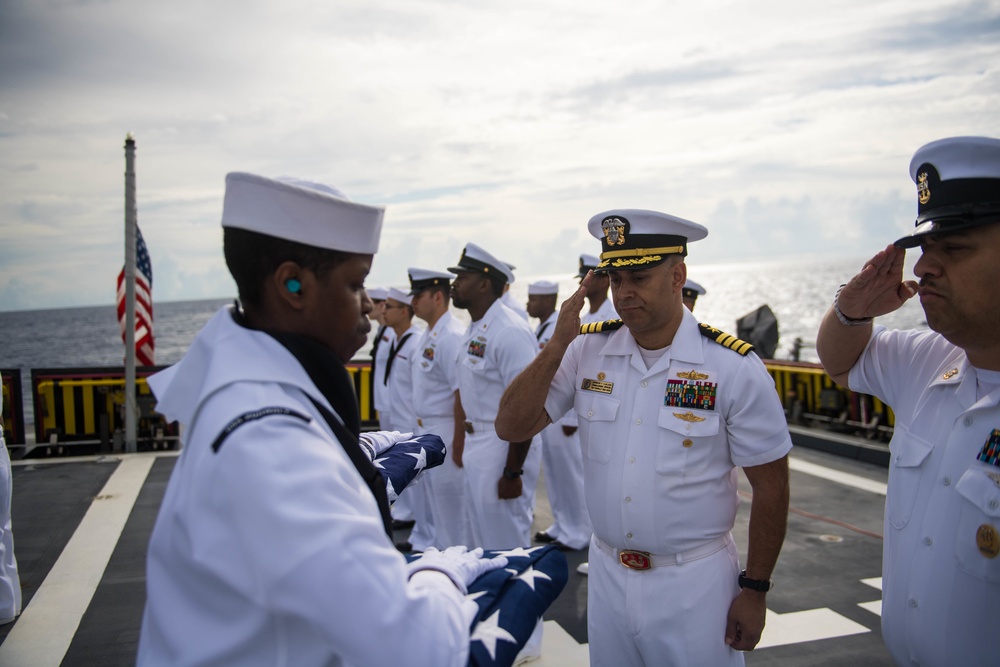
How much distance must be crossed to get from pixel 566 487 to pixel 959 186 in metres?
5.32

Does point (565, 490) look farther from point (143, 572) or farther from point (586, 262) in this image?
point (143, 572)

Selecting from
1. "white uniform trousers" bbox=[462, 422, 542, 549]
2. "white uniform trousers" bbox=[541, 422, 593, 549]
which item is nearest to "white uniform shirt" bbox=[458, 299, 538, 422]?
"white uniform trousers" bbox=[462, 422, 542, 549]

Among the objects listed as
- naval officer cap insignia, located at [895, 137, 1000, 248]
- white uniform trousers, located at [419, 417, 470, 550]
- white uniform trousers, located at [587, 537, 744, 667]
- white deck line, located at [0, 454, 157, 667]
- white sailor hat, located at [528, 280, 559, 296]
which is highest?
naval officer cap insignia, located at [895, 137, 1000, 248]

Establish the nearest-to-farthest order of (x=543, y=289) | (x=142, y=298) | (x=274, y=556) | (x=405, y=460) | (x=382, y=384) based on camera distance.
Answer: (x=274, y=556) → (x=405, y=460) → (x=382, y=384) → (x=543, y=289) → (x=142, y=298)

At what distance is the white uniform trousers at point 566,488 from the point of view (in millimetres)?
6969

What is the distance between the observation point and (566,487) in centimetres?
711

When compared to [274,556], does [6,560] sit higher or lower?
lower

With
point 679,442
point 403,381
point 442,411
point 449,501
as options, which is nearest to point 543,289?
point 403,381

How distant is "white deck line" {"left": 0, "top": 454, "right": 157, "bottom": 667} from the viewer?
15.5 feet

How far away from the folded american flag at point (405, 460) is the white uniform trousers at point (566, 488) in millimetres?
4740

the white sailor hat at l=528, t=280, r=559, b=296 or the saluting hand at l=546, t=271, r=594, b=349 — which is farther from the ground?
the white sailor hat at l=528, t=280, r=559, b=296

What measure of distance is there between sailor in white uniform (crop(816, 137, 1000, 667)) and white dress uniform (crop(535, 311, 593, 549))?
4569 mm

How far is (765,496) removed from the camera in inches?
111

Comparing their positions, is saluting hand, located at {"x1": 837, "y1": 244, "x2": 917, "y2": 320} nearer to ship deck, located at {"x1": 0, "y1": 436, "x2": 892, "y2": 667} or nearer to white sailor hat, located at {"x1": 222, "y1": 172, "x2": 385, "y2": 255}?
white sailor hat, located at {"x1": 222, "y1": 172, "x2": 385, "y2": 255}
